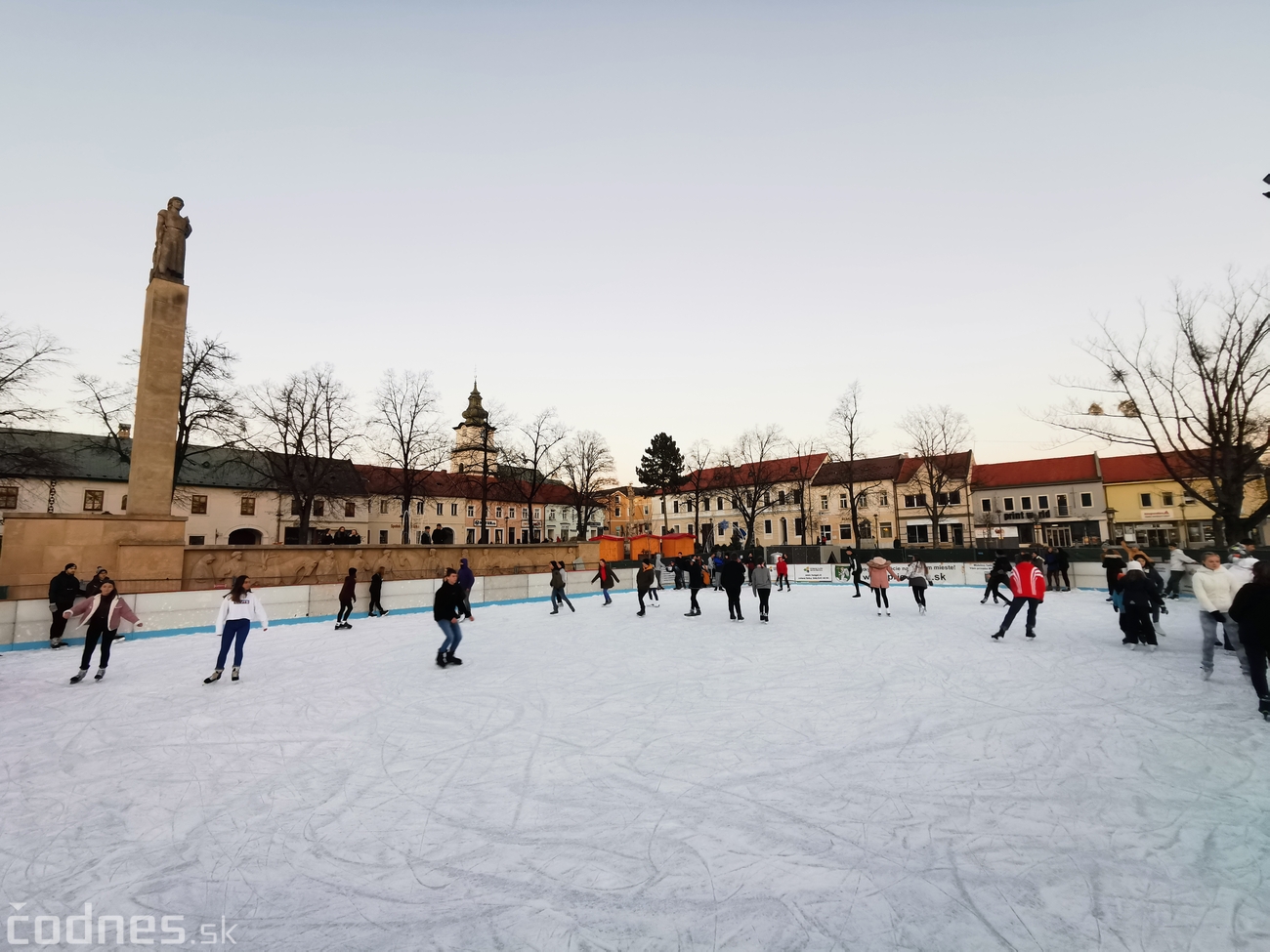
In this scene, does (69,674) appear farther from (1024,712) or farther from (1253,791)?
(1253,791)

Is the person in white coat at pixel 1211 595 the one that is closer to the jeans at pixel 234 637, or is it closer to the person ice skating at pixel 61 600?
the jeans at pixel 234 637

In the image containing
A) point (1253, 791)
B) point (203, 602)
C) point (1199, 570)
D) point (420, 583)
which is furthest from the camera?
point (420, 583)

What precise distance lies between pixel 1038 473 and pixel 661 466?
126ft

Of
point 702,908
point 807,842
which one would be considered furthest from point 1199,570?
point 702,908

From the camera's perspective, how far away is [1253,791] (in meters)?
4.53

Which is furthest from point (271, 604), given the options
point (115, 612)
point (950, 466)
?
point (950, 466)

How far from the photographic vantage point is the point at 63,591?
1234cm

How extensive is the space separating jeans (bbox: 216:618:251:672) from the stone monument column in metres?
9.06

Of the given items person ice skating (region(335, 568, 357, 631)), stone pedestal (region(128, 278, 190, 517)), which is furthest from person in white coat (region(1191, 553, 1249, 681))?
stone pedestal (region(128, 278, 190, 517))

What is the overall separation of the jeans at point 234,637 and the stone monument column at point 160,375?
29.7 ft

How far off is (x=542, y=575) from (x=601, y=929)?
21.3 m

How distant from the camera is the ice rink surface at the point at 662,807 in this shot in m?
3.18

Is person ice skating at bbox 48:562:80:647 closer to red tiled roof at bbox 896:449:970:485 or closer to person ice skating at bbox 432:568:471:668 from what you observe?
person ice skating at bbox 432:568:471:668

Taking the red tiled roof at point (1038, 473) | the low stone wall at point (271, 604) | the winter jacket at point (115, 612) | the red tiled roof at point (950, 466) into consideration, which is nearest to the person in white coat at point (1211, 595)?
the winter jacket at point (115, 612)
